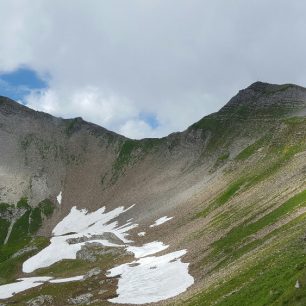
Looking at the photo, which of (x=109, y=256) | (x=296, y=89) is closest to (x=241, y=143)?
(x=296, y=89)

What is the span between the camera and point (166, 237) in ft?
317

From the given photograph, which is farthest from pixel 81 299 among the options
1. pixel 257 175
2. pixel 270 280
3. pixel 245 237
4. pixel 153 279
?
pixel 257 175

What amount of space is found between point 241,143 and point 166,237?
196 feet

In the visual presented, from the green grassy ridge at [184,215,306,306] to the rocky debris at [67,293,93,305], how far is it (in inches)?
909

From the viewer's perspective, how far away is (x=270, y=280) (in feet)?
108

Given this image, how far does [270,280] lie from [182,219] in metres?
72.6

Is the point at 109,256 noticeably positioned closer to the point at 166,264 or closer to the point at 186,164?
the point at 166,264

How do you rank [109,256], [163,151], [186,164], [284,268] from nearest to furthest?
[284,268]
[109,256]
[186,164]
[163,151]

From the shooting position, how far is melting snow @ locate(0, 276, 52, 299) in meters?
73.8

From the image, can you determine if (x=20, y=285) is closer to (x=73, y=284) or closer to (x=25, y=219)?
(x=73, y=284)

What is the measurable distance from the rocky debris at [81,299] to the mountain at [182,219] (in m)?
0.17

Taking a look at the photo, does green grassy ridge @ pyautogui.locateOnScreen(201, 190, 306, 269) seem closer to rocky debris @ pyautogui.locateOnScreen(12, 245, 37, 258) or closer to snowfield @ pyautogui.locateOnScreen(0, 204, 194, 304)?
snowfield @ pyautogui.locateOnScreen(0, 204, 194, 304)

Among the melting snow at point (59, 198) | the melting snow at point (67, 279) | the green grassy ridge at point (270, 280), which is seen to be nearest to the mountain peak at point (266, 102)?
the melting snow at point (59, 198)

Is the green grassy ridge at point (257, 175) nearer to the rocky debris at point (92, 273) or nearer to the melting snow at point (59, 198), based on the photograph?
the rocky debris at point (92, 273)
